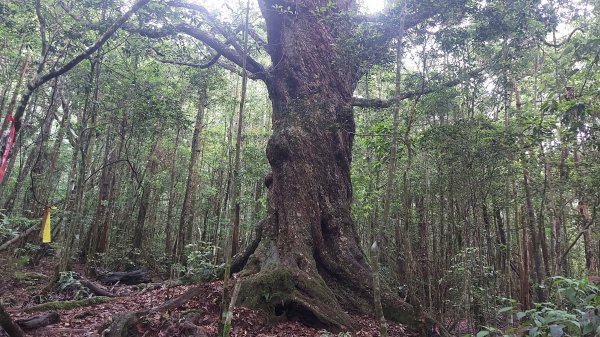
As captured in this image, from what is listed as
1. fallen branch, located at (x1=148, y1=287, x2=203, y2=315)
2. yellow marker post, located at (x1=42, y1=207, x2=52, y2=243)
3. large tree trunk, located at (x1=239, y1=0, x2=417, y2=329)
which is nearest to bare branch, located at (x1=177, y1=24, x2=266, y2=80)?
large tree trunk, located at (x1=239, y1=0, x2=417, y2=329)

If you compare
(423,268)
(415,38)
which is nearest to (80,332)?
(415,38)

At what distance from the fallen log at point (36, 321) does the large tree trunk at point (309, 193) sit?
2516 mm

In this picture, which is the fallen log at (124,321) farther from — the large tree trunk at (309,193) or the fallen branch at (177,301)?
the large tree trunk at (309,193)

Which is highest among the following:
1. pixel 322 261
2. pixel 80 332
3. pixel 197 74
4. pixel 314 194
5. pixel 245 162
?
pixel 197 74

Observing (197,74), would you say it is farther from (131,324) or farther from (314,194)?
(131,324)

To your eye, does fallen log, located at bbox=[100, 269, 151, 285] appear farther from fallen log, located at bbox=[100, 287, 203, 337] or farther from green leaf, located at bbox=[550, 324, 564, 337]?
green leaf, located at bbox=[550, 324, 564, 337]

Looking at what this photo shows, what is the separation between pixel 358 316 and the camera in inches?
243

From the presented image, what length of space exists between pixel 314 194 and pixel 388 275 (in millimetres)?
7007

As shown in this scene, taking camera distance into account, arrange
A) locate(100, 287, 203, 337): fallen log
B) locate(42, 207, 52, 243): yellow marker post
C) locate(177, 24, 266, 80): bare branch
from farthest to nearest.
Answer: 1. locate(177, 24, 266, 80): bare branch
2. locate(42, 207, 52, 243): yellow marker post
3. locate(100, 287, 203, 337): fallen log

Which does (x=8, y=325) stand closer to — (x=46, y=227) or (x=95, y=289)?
(x=46, y=227)

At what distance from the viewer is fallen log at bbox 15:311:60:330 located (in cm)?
487

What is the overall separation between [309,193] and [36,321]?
437 centimetres

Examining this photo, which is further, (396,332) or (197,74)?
(197,74)

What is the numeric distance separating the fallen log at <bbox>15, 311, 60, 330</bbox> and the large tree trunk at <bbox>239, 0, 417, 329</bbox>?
2.52 metres
